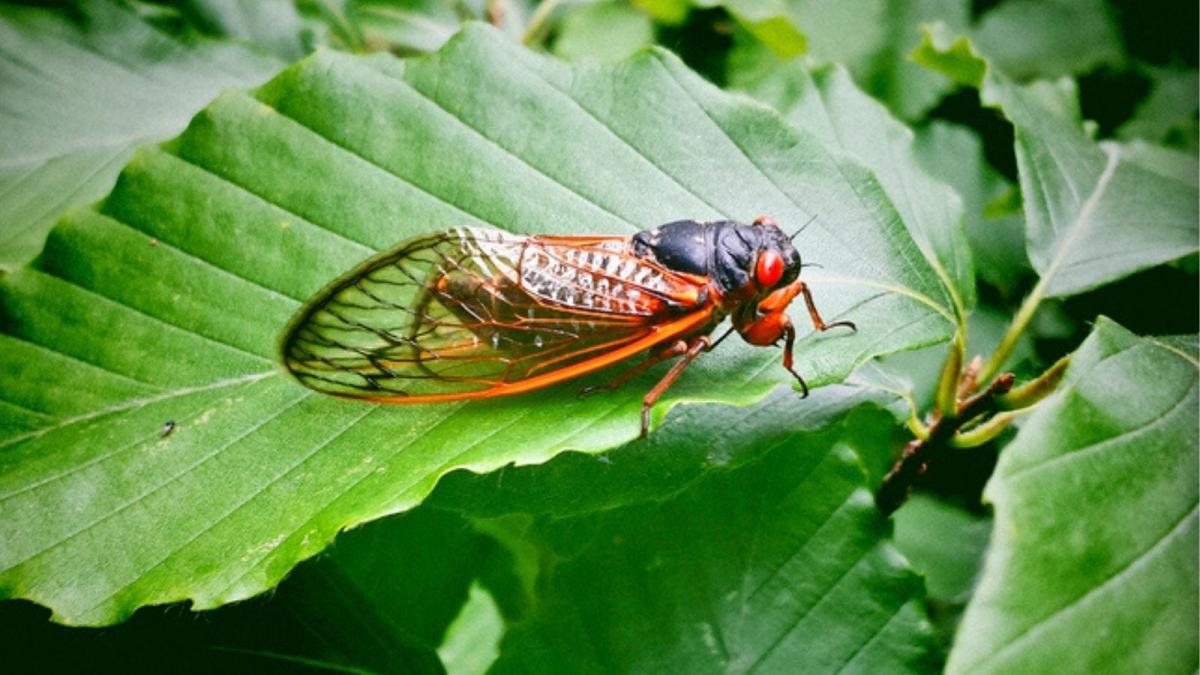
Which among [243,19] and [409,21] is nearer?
[243,19]

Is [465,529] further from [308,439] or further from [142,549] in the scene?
[142,549]

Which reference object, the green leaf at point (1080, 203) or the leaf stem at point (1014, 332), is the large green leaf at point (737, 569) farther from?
the green leaf at point (1080, 203)

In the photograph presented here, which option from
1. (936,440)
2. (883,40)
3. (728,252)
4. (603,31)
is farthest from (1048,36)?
(728,252)

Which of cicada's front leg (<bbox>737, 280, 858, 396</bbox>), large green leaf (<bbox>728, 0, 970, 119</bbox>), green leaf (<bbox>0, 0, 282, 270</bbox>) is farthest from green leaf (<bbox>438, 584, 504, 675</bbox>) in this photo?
large green leaf (<bbox>728, 0, 970, 119</bbox>)

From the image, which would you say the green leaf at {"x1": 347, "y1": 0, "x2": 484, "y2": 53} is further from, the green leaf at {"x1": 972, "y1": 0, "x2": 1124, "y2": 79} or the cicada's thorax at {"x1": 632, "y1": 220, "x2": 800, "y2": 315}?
the green leaf at {"x1": 972, "y1": 0, "x2": 1124, "y2": 79}

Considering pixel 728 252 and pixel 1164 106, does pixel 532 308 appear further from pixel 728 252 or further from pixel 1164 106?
pixel 1164 106

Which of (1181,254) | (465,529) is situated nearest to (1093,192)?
(1181,254)

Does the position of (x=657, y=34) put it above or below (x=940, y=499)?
above
